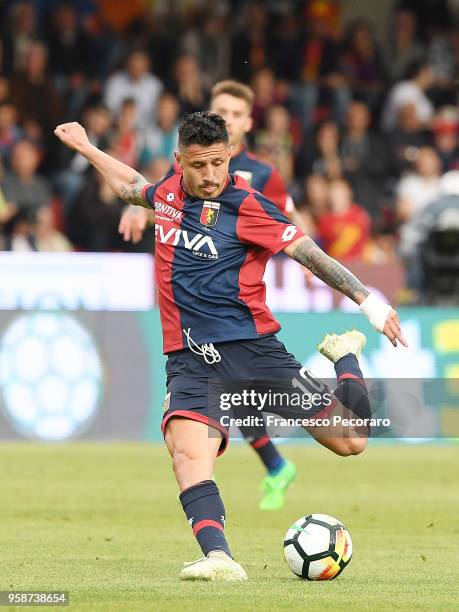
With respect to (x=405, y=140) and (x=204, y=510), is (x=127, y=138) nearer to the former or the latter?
(x=405, y=140)

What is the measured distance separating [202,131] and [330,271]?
93 cm

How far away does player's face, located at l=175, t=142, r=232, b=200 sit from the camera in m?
7.21

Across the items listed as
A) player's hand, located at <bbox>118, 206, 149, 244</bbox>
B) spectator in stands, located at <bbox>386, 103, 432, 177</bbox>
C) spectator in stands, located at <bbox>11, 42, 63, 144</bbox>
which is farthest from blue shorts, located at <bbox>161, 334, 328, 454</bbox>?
spectator in stands, located at <bbox>386, 103, 432, 177</bbox>

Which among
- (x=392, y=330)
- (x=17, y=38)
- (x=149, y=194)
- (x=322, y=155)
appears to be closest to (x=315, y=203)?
(x=322, y=155)

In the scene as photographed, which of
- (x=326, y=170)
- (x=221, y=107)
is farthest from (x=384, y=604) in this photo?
(x=326, y=170)

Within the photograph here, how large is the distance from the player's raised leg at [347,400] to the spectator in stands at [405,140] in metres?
12.9

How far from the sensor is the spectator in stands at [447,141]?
1998 centimetres

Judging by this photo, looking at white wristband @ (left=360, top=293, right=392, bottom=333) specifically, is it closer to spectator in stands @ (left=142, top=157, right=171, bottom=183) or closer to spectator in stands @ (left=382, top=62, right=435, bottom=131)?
spectator in stands @ (left=142, top=157, right=171, bottom=183)

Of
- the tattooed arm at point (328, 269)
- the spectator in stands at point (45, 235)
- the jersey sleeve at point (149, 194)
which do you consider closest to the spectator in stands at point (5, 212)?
the spectator in stands at point (45, 235)

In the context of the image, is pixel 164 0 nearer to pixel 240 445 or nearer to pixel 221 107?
pixel 240 445

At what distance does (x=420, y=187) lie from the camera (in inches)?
763

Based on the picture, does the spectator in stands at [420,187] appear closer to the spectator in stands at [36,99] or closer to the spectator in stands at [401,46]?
the spectator in stands at [401,46]

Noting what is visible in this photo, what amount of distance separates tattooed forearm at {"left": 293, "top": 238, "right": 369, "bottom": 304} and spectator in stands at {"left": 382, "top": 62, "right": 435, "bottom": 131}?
46.0 ft

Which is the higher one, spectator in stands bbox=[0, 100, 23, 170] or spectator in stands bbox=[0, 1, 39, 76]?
spectator in stands bbox=[0, 1, 39, 76]
